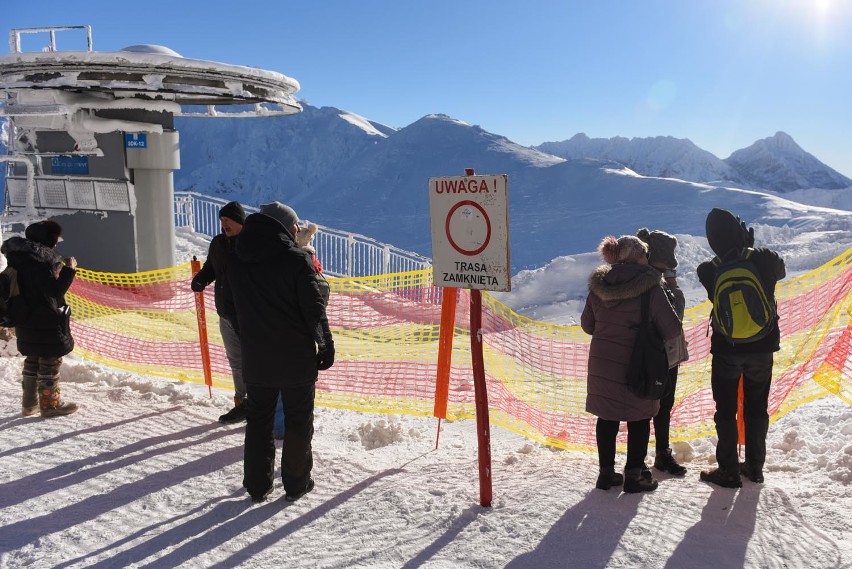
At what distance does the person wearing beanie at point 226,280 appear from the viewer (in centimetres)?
436

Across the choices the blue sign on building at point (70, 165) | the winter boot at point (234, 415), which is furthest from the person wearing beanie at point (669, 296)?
the blue sign on building at point (70, 165)

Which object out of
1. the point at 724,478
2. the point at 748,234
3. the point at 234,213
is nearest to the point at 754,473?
the point at 724,478

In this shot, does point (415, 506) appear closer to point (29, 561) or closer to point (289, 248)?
point (289, 248)

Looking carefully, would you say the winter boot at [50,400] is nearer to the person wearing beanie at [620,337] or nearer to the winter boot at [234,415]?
the winter boot at [234,415]

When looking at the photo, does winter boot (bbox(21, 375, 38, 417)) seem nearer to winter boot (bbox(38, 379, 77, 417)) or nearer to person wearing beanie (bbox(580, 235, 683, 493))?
winter boot (bbox(38, 379, 77, 417))

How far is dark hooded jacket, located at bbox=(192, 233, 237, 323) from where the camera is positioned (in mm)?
4340

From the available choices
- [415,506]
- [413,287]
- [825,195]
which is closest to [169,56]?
[413,287]

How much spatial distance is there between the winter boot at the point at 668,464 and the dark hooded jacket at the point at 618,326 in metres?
0.64

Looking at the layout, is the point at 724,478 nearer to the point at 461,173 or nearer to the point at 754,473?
the point at 754,473

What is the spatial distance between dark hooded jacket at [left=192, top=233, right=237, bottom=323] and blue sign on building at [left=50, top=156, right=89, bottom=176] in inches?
259

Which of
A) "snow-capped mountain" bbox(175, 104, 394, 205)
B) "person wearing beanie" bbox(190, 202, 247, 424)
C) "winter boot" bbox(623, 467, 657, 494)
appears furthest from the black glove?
"snow-capped mountain" bbox(175, 104, 394, 205)

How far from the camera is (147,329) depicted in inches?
299

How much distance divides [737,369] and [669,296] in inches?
22.6

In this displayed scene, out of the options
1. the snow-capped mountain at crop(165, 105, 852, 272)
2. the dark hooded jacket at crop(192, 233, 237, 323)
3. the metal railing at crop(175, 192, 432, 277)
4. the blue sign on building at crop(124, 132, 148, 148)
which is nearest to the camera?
the dark hooded jacket at crop(192, 233, 237, 323)
